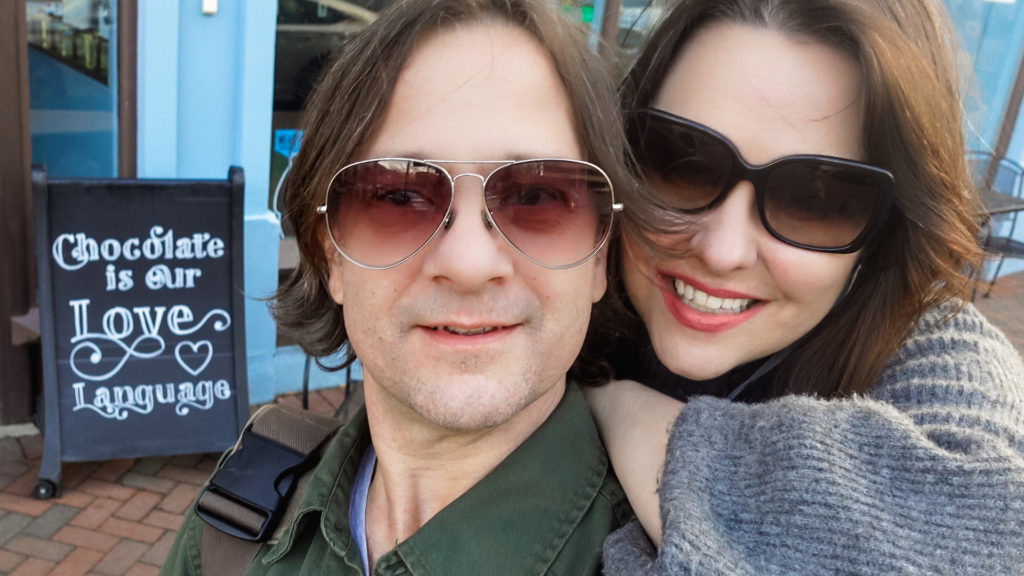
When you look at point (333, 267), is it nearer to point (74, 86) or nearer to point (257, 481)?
point (257, 481)

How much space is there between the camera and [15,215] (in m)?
4.17

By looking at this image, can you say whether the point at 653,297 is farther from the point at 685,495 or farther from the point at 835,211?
the point at 685,495

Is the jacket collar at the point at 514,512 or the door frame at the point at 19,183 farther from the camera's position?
the door frame at the point at 19,183

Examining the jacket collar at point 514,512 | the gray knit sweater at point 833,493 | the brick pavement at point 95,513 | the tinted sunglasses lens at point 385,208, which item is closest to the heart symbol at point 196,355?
the brick pavement at point 95,513

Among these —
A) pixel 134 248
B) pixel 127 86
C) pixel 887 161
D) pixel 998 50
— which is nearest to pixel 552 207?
pixel 887 161

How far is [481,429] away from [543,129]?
499 millimetres

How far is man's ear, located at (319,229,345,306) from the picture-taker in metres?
1.70

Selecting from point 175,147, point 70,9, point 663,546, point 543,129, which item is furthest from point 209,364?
point 663,546

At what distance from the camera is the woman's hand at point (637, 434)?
1371mm

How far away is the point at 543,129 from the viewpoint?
1442 mm

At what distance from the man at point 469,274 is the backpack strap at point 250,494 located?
2.2 inches

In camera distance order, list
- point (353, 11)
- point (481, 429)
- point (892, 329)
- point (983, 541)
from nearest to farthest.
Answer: point (983, 541), point (481, 429), point (892, 329), point (353, 11)

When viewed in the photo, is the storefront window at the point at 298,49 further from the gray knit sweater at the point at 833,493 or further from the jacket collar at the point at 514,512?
the gray knit sweater at the point at 833,493

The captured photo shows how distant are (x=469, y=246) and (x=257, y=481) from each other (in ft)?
2.15
